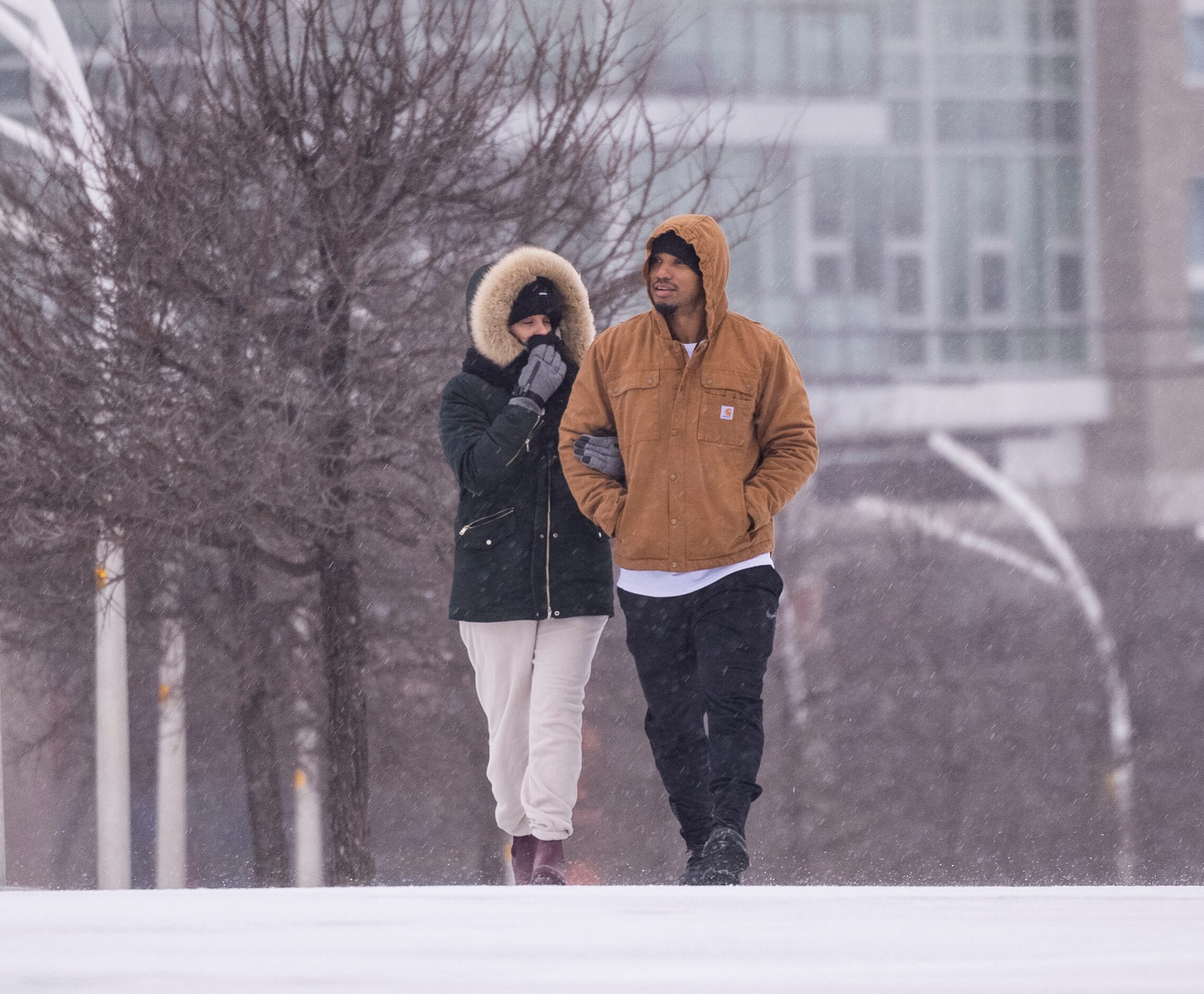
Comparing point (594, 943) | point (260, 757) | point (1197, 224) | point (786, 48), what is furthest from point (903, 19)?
point (594, 943)

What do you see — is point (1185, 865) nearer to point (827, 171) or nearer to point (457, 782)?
point (457, 782)

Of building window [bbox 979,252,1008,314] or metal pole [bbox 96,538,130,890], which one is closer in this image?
metal pole [bbox 96,538,130,890]

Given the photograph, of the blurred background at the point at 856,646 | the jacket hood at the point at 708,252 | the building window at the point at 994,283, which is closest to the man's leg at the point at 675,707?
the jacket hood at the point at 708,252

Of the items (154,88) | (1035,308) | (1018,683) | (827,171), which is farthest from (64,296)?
(1035,308)

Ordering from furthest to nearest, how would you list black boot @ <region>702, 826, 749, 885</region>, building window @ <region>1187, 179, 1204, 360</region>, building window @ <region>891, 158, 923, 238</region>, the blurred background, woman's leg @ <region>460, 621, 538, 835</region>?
building window @ <region>891, 158, 923, 238</region> < building window @ <region>1187, 179, 1204, 360</region> < the blurred background < woman's leg @ <region>460, 621, 538, 835</region> < black boot @ <region>702, 826, 749, 885</region>

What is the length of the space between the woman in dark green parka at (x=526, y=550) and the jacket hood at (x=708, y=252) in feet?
1.66

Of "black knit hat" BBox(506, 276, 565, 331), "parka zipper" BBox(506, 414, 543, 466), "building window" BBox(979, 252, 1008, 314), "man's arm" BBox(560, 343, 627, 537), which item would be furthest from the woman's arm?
"building window" BBox(979, 252, 1008, 314)

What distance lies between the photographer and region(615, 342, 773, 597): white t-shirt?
4590 mm

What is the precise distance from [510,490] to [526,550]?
21 cm

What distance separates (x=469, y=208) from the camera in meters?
9.20

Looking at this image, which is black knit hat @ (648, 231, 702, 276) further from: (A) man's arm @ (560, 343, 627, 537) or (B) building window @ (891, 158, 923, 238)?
(B) building window @ (891, 158, 923, 238)

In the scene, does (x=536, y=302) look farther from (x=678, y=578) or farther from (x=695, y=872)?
(x=695, y=872)

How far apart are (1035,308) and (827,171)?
38.1ft

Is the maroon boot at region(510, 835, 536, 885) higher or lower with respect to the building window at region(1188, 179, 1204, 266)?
lower
